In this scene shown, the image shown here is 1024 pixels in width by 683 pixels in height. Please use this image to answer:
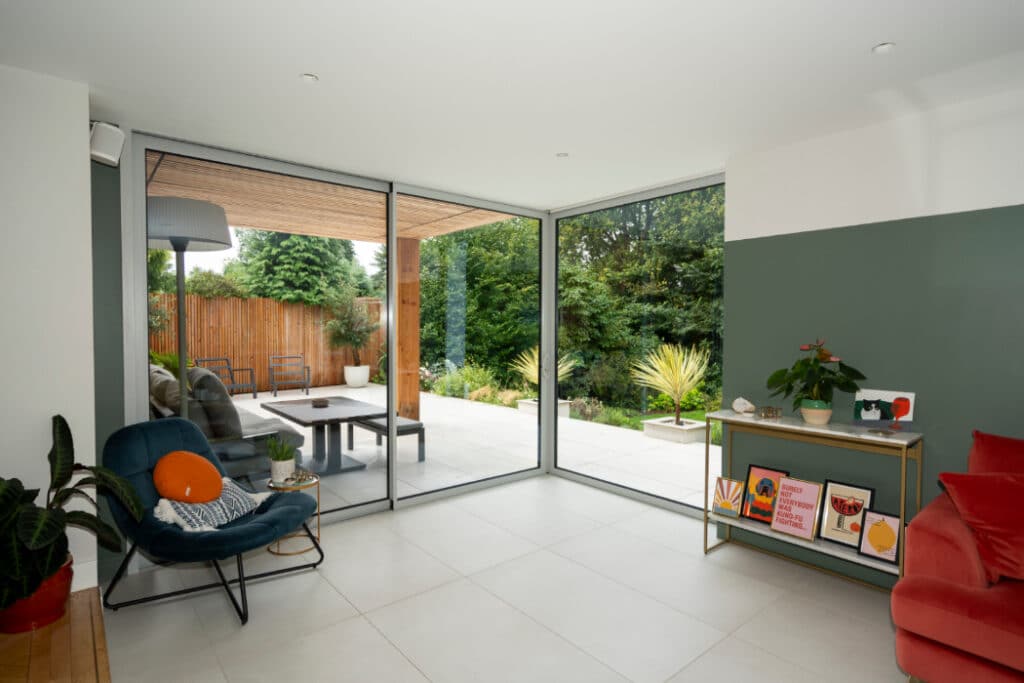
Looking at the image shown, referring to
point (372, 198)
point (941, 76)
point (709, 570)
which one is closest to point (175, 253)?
point (372, 198)

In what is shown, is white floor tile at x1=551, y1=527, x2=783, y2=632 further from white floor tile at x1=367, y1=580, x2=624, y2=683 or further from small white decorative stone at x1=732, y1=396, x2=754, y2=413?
small white decorative stone at x1=732, y1=396, x2=754, y2=413

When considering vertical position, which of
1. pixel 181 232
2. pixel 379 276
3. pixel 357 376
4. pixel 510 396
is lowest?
pixel 510 396

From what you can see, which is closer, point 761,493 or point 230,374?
point 761,493

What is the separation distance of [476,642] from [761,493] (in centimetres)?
196

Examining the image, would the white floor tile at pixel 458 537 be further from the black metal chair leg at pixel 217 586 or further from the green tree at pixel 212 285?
the green tree at pixel 212 285

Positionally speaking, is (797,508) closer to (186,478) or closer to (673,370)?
(673,370)

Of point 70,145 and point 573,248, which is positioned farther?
point 573,248

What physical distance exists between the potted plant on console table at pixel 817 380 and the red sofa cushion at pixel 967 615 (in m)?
1.06

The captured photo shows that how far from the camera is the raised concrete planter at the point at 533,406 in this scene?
5316 millimetres

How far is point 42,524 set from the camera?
208cm

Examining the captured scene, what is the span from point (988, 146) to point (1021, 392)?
1201 millimetres

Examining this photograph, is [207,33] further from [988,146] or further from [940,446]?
[940,446]

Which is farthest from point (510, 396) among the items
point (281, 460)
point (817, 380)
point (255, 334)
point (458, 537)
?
point (817, 380)

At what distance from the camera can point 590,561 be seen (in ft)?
11.0
